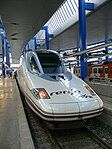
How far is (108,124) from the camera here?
7.40 metres

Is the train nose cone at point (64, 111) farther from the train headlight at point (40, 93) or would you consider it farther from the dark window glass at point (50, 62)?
the dark window glass at point (50, 62)

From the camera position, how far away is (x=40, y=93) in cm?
703

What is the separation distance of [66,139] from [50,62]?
342cm

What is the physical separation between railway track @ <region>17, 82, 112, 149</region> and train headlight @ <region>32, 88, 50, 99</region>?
1024 millimetres

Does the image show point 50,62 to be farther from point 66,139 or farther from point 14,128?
point 14,128

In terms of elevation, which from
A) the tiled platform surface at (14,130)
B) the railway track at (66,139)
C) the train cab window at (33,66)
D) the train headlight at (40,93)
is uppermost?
the train cab window at (33,66)

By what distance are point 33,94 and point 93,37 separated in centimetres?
2772

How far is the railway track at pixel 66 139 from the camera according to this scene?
6312mm

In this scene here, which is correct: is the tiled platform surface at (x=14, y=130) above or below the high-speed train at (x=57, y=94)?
below

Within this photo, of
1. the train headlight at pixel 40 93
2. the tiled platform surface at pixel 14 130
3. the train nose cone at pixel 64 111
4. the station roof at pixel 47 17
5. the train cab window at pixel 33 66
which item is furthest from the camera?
the station roof at pixel 47 17

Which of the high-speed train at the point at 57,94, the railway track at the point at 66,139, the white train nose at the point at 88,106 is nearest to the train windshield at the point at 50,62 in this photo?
the high-speed train at the point at 57,94

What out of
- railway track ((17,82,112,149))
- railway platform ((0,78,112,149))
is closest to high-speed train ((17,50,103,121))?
railway platform ((0,78,112,149))

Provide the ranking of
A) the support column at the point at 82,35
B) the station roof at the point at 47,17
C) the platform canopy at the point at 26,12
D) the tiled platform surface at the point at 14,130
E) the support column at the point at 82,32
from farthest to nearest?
the station roof at the point at 47,17, the platform canopy at the point at 26,12, the support column at the point at 82,32, the support column at the point at 82,35, the tiled platform surface at the point at 14,130

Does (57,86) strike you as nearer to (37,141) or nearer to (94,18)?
(37,141)
